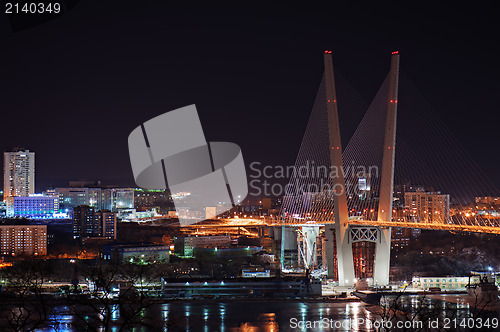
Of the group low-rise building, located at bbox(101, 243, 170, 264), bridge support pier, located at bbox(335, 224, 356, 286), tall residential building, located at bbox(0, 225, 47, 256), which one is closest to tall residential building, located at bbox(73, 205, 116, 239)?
tall residential building, located at bbox(0, 225, 47, 256)

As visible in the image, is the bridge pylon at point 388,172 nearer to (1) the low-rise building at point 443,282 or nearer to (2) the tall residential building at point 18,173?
(1) the low-rise building at point 443,282

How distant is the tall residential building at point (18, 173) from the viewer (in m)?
28.9

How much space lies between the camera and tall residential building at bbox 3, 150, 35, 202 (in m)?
28.9

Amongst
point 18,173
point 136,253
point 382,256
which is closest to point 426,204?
point 136,253

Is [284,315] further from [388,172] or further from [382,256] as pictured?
[388,172]

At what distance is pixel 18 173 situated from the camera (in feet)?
95.9

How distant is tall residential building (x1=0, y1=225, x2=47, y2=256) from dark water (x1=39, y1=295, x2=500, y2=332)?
10.2 m

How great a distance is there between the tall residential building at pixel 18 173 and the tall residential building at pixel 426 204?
51.2ft

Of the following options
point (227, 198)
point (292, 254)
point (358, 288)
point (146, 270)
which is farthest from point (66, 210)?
point (358, 288)

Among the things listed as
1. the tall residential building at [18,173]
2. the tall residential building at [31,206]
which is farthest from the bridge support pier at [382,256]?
the tall residential building at [18,173]

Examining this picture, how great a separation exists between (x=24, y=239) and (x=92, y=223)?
3070 mm

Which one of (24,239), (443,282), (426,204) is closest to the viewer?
(443,282)

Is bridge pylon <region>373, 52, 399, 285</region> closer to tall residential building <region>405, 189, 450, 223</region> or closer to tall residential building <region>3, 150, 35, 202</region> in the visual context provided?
tall residential building <region>405, 189, 450, 223</region>

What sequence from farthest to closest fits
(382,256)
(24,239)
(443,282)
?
(24,239), (443,282), (382,256)
